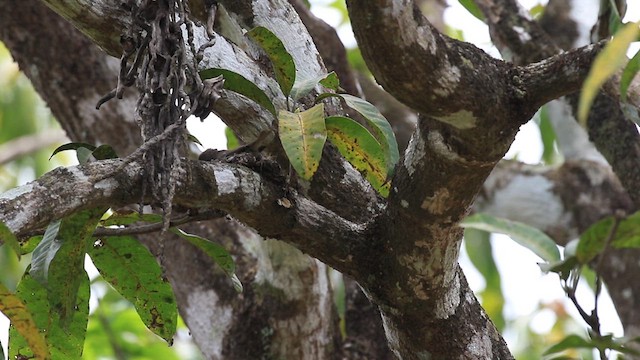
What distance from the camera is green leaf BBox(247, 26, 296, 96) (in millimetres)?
→ 1024

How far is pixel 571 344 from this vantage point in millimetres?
822

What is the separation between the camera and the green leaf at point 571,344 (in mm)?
817

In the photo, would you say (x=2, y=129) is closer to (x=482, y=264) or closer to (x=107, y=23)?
(x=482, y=264)

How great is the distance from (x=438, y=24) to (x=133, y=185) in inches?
75.6

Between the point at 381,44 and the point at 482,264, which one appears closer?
the point at 381,44

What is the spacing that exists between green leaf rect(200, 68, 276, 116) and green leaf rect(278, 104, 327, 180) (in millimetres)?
86

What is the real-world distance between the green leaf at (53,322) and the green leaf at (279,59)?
0.31 metres

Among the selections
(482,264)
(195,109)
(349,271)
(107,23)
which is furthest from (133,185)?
(482,264)

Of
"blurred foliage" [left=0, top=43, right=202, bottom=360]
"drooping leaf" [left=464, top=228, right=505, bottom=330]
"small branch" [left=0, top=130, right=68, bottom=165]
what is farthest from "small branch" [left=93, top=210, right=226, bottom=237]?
"small branch" [left=0, top=130, right=68, bottom=165]

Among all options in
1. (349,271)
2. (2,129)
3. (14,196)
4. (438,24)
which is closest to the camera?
(14,196)

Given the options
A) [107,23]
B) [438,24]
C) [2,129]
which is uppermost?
[2,129]

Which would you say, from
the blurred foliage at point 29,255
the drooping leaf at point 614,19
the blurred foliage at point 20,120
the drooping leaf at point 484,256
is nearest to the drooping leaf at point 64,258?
the drooping leaf at point 614,19

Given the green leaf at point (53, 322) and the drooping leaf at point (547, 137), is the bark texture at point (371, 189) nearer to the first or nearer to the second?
the green leaf at point (53, 322)

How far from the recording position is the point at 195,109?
0.93 metres
